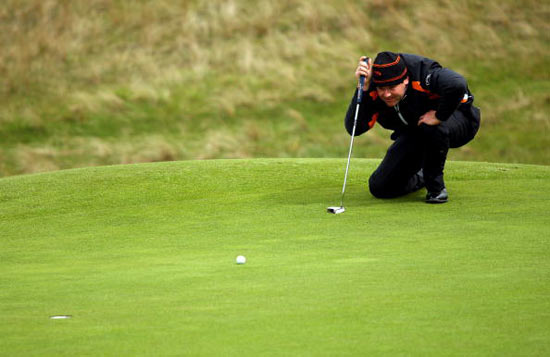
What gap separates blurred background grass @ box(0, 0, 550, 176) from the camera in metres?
14.1

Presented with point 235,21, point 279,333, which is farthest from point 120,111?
point 279,333

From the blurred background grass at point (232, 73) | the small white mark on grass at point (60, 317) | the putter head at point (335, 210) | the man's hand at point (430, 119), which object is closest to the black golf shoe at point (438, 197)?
the man's hand at point (430, 119)

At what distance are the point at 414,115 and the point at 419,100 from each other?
0.33 ft

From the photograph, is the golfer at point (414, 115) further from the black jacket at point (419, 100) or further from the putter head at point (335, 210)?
the putter head at point (335, 210)

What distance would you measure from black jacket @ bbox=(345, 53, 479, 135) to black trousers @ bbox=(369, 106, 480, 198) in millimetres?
66

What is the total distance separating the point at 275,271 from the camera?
9.55 feet

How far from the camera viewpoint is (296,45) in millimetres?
15492

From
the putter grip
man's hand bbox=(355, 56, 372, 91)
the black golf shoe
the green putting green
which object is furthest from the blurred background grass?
man's hand bbox=(355, 56, 372, 91)

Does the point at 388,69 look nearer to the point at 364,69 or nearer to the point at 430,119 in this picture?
the point at 364,69

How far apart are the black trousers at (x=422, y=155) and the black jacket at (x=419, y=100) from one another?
0.22ft

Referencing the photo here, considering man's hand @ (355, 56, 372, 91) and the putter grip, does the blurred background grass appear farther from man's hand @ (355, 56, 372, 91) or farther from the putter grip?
man's hand @ (355, 56, 372, 91)

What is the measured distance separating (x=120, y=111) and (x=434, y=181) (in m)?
10.6

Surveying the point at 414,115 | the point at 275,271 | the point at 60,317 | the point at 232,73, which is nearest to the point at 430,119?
the point at 414,115

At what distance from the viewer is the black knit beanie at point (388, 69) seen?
4324 millimetres
